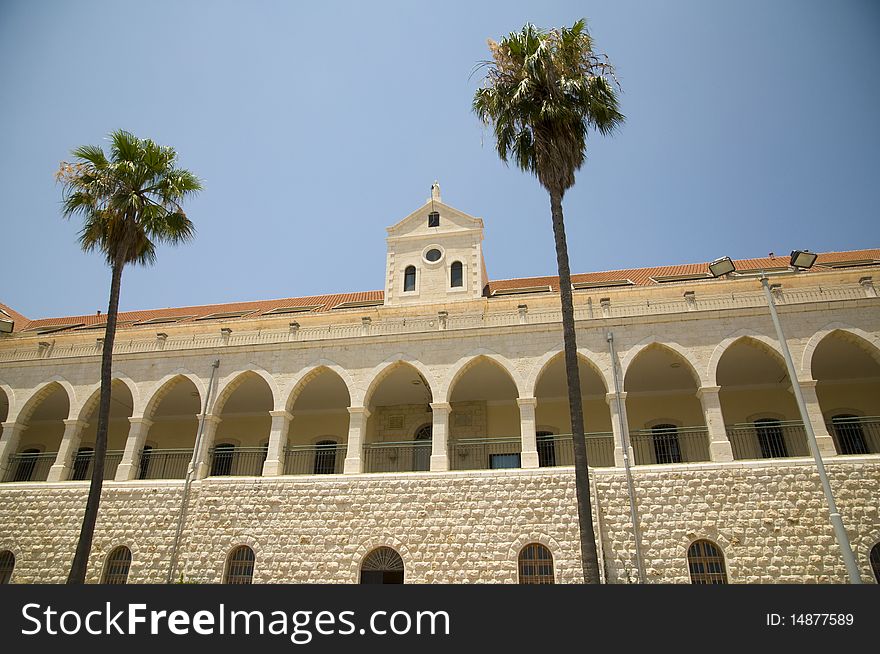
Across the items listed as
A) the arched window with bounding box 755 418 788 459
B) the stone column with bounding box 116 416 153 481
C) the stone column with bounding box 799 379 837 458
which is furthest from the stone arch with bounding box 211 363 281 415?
the arched window with bounding box 755 418 788 459

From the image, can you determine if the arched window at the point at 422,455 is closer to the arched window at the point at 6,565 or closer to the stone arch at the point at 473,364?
the stone arch at the point at 473,364

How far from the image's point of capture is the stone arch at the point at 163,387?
59.4 ft

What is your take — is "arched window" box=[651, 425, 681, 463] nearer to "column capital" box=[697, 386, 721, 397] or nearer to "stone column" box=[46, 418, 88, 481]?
"column capital" box=[697, 386, 721, 397]

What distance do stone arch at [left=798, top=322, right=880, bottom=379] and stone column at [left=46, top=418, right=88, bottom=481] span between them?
19958 mm

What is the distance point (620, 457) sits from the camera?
14914mm

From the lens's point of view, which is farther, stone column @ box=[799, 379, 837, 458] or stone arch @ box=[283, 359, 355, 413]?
stone arch @ box=[283, 359, 355, 413]

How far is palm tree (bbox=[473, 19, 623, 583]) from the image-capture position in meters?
13.3

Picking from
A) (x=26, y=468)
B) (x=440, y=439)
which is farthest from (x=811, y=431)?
(x=26, y=468)

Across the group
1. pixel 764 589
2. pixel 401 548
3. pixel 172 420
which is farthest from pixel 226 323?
pixel 764 589

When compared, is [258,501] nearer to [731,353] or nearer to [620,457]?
[620,457]

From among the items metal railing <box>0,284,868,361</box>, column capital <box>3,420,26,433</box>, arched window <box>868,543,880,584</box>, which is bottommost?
arched window <box>868,543,880,584</box>

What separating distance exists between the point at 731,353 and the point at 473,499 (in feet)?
26.8

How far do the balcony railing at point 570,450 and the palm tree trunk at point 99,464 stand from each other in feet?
34.9

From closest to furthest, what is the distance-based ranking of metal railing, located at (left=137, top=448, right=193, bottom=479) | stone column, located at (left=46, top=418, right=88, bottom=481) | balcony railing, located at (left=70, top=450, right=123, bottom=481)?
stone column, located at (left=46, top=418, right=88, bottom=481), balcony railing, located at (left=70, top=450, right=123, bottom=481), metal railing, located at (left=137, top=448, right=193, bottom=479)
